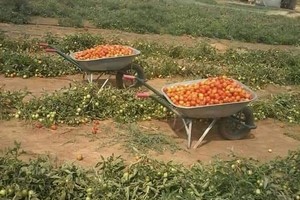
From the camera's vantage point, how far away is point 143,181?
4.44 meters

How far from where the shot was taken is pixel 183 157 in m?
5.65

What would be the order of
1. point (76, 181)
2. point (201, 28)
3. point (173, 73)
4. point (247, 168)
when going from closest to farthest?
point (76, 181) < point (247, 168) < point (173, 73) < point (201, 28)

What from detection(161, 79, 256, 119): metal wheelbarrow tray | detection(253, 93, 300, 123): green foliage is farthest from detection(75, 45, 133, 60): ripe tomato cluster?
detection(253, 93, 300, 123): green foliage

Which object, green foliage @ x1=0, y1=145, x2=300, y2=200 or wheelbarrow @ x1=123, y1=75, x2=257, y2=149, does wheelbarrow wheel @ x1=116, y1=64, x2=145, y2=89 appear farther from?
green foliage @ x1=0, y1=145, x2=300, y2=200

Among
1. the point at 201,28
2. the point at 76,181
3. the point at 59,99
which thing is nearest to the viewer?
the point at 76,181

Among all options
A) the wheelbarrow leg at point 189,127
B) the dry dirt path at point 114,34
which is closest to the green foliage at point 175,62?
the dry dirt path at point 114,34

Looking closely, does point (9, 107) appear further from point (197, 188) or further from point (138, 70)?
point (197, 188)

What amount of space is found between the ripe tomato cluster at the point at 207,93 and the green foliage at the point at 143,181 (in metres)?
1.28

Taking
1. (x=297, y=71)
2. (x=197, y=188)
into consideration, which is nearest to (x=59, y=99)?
(x=197, y=188)

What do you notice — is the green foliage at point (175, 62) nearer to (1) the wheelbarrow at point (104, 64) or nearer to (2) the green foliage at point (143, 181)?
(1) the wheelbarrow at point (104, 64)

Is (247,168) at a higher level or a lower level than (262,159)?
higher

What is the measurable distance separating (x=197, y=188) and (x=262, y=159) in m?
1.81

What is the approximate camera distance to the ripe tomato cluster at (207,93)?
19.2 ft

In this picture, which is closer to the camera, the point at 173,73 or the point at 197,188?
the point at 197,188
